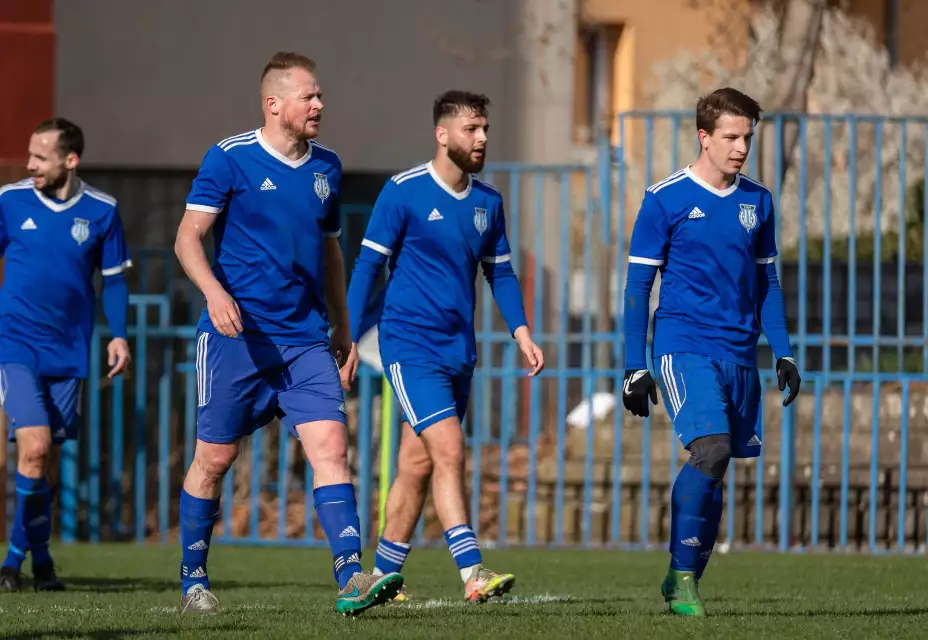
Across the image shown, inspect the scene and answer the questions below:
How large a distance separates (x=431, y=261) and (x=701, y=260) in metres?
1.33

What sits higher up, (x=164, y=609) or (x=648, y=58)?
(x=648, y=58)

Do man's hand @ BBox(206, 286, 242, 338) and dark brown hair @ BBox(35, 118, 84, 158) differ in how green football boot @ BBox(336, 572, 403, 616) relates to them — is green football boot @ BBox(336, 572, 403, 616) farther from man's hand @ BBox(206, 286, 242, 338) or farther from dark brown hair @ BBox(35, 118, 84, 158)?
dark brown hair @ BBox(35, 118, 84, 158)

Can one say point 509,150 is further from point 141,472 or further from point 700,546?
point 700,546

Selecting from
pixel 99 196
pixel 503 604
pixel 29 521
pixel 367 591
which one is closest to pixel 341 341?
pixel 367 591

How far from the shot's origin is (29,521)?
31.7ft

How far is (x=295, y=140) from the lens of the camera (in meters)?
7.32

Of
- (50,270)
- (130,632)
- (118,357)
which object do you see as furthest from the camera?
(50,270)

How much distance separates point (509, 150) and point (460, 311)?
1210 centimetres

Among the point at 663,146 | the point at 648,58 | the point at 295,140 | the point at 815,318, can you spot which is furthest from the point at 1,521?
the point at 648,58

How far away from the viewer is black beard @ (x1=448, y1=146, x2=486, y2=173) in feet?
27.8

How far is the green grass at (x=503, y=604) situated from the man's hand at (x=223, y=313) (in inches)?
41.0

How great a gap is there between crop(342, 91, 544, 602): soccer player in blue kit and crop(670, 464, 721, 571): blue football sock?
97 centimetres

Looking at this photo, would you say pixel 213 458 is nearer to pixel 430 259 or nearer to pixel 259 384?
pixel 259 384

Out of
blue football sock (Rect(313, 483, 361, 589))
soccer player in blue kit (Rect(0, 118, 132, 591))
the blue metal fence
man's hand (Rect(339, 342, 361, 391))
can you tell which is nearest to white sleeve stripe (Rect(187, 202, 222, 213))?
man's hand (Rect(339, 342, 361, 391))
